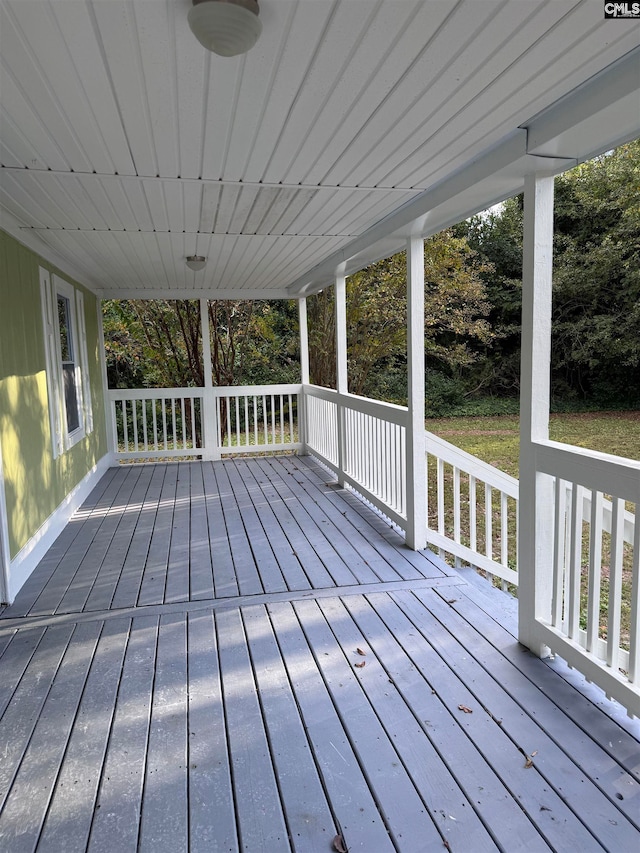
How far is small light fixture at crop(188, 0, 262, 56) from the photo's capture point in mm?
1362

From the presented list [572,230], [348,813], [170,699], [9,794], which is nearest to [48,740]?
[9,794]

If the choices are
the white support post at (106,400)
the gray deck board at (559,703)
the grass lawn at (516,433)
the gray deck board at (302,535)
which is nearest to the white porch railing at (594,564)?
the gray deck board at (559,703)

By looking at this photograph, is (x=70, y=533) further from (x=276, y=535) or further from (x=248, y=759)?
(x=248, y=759)

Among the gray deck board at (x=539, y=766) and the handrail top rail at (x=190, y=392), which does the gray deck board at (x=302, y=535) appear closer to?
the gray deck board at (x=539, y=766)

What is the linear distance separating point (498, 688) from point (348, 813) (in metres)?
0.87

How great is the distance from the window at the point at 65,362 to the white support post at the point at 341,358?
8.33 feet

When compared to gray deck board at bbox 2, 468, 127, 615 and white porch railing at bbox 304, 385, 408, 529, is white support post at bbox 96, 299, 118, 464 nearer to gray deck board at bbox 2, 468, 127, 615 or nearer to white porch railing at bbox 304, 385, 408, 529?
gray deck board at bbox 2, 468, 127, 615

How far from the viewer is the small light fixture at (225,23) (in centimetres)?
136

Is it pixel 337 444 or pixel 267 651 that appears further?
pixel 337 444

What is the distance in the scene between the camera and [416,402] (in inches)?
149

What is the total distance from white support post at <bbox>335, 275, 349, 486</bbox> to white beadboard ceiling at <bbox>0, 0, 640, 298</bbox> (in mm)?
1906

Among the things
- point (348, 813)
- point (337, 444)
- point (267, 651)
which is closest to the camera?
point (348, 813)

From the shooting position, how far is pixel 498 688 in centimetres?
226

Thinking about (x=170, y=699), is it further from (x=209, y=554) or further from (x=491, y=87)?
(x=491, y=87)
